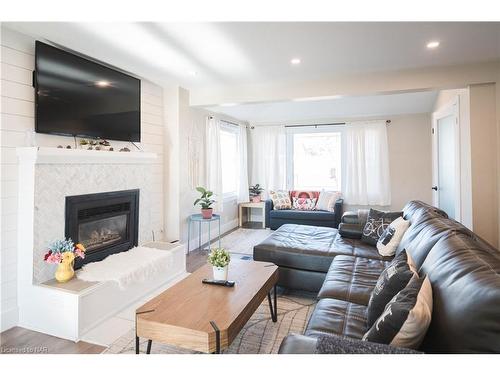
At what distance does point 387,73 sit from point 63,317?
401 centimetres

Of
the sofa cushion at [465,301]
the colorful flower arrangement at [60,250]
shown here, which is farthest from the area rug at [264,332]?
the sofa cushion at [465,301]

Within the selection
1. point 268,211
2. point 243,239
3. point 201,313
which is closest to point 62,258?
point 201,313

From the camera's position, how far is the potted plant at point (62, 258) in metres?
2.37

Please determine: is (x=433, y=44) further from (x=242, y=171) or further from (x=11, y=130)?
(x=242, y=171)

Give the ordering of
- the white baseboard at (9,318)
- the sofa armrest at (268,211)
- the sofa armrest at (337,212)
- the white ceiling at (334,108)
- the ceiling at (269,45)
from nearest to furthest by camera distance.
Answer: the white baseboard at (9,318)
the ceiling at (269,45)
the white ceiling at (334,108)
the sofa armrest at (337,212)
the sofa armrest at (268,211)

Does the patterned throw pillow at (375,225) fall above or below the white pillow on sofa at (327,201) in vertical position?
below

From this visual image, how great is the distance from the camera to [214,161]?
5250 millimetres

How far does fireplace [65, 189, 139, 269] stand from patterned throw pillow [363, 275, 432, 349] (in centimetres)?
259

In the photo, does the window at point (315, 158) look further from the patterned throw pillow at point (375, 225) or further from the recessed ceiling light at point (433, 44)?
the recessed ceiling light at point (433, 44)

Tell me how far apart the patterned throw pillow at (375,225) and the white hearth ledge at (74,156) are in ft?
8.55

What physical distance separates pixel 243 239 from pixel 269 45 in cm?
328

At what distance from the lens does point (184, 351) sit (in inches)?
78.3

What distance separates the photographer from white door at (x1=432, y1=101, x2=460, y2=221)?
12.6ft
